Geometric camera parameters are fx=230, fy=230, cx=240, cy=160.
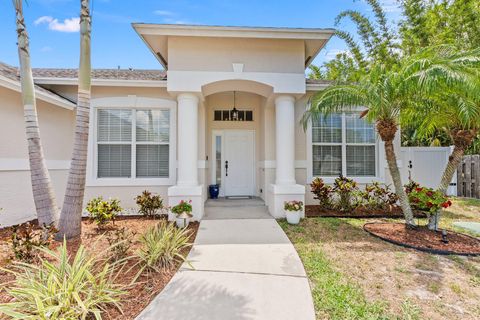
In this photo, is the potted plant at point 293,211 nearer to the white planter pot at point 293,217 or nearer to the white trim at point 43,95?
the white planter pot at point 293,217

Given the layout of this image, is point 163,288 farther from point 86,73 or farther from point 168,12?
point 168,12

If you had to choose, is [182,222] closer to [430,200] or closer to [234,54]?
[234,54]

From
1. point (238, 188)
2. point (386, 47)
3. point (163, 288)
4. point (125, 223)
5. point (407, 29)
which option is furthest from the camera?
point (386, 47)

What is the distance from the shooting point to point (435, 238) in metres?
4.98

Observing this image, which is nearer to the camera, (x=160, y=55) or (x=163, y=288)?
(x=163, y=288)

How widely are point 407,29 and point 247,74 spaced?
1104cm

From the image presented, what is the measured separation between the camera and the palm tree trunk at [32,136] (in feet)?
15.2

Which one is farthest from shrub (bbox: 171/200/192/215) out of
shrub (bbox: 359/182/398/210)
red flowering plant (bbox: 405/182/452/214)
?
red flowering plant (bbox: 405/182/452/214)

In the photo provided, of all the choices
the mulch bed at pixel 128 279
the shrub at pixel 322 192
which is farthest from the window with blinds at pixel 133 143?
the shrub at pixel 322 192

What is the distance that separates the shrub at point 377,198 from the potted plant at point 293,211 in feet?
8.53

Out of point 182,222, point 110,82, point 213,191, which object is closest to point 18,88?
point 110,82

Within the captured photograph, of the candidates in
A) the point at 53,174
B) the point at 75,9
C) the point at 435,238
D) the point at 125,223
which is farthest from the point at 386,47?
the point at 53,174

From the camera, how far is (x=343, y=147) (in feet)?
26.8

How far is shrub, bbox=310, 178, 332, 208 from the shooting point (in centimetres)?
729
